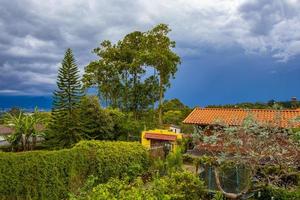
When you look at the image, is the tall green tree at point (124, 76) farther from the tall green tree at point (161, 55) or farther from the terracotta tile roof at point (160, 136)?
the terracotta tile roof at point (160, 136)

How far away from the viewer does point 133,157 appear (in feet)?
47.2

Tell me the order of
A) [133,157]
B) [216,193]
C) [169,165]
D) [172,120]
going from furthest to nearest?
[172,120] → [169,165] → [133,157] → [216,193]

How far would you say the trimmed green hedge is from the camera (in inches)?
422

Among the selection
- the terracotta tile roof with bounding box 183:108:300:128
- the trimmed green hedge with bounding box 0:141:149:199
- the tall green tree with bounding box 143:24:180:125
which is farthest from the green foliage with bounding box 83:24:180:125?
the trimmed green hedge with bounding box 0:141:149:199

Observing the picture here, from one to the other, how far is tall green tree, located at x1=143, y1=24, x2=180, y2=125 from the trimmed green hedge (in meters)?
18.0

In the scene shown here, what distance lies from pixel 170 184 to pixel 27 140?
14.5 metres

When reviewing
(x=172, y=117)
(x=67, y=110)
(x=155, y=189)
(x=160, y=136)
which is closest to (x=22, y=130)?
(x=67, y=110)

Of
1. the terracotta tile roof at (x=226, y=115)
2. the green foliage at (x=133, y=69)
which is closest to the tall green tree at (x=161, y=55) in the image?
the green foliage at (x=133, y=69)

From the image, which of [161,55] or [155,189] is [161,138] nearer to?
[161,55]

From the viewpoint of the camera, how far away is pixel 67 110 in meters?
22.1

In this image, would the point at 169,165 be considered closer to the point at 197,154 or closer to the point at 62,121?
the point at 197,154

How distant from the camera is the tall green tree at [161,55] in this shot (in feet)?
103

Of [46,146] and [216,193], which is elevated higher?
[46,146]

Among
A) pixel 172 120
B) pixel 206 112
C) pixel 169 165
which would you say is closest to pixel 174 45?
pixel 172 120
